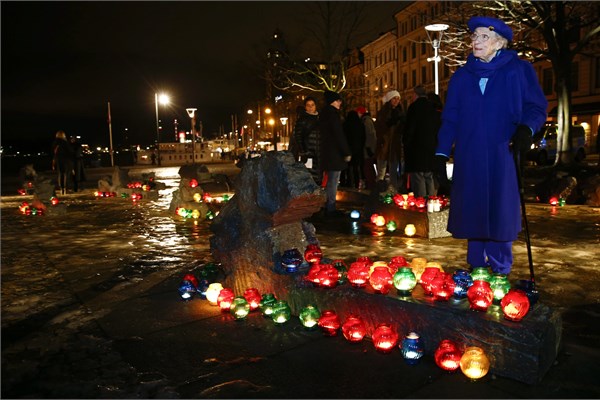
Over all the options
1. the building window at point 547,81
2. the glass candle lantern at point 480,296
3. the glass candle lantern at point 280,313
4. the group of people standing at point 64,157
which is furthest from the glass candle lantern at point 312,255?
the building window at point 547,81

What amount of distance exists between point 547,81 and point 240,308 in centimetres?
4574

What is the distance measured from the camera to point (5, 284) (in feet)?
18.6

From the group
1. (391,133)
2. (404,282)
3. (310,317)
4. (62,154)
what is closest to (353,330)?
(310,317)

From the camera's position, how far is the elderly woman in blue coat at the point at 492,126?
13.0 ft

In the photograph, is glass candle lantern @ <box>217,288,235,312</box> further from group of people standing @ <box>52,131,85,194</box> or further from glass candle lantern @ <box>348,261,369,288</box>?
group of people standing @ <box>52,131,85,194</box>

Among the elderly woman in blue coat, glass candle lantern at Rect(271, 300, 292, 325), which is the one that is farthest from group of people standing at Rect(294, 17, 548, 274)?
glass candle lantern at Rect(271, 300, 292, 325)

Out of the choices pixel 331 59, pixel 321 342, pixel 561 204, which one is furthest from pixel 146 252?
pixel 331 59

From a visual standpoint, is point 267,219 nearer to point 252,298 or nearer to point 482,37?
point 252,298

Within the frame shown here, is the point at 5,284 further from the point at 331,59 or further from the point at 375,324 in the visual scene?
the point at 331,59

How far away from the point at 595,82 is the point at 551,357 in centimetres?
4276

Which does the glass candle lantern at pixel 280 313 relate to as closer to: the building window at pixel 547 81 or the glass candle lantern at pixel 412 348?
the glass candle lantern at pixel 412 348

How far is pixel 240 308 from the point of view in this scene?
424 cm

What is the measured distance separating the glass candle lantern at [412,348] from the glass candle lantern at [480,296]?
424mm

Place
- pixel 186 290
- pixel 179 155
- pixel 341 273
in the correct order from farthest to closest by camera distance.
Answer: pixel 179 155 → pixel 186 290 → pixel 341 273
